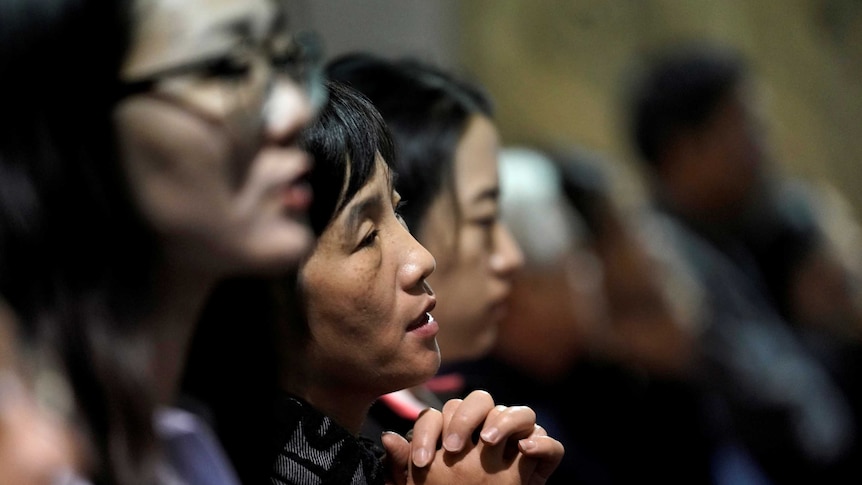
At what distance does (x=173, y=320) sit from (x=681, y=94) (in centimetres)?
238

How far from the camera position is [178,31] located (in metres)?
1.00

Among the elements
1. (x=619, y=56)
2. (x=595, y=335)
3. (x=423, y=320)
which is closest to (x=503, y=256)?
(x=423, y=320)

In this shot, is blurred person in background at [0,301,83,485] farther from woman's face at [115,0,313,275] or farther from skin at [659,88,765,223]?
skin at [659,88,765,223]

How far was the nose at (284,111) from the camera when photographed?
103 centimetres

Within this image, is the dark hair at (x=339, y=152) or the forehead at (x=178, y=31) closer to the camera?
the forehead at (x=178, y=31)

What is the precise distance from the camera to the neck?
1018 mm

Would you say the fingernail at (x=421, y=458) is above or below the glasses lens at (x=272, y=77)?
below

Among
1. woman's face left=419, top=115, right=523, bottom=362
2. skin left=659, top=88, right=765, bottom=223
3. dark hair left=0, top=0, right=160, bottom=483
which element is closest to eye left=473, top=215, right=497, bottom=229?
woman's face left=419, top=115, right=523, bottom=362

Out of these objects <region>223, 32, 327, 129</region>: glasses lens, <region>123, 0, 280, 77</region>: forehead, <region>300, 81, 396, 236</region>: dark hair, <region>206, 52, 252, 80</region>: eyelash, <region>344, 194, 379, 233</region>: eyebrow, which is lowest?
<region>344, 194, 379, 233</region>: eyebrow

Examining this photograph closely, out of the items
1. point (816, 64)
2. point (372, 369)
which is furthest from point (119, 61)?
point (816, 64)

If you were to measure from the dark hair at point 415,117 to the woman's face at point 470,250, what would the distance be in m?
0.02

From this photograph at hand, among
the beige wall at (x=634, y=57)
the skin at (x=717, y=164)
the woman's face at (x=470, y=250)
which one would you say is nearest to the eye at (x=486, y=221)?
the woman's face at (x=470, y=250)

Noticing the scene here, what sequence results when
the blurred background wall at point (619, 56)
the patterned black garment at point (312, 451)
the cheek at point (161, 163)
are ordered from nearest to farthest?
the cheek at point (161, 163) → the patterned black garment at point (312, 451) → the blurred background wall at point (619, 56)

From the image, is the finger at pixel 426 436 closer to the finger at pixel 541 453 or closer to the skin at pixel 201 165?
the finger at pixel 541 453
